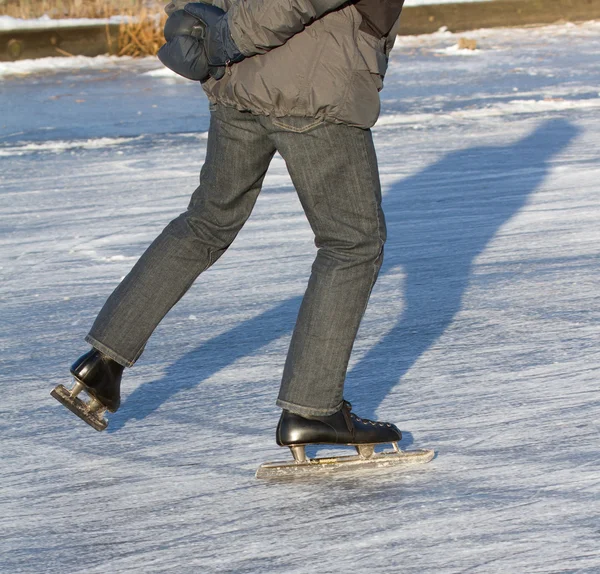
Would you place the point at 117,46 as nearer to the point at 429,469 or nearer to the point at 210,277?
the point at 210,277

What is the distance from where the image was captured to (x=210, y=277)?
502cm

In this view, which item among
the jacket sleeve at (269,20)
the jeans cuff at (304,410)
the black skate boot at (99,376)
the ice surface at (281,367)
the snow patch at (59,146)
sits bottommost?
the snow patch at (59,146)

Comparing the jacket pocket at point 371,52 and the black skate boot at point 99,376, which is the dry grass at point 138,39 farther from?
the jacket pocket at point 371,52

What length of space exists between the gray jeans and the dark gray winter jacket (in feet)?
0.17

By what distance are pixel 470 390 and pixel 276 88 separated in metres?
1.25

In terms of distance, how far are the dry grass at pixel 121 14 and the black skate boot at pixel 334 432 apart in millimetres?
12653

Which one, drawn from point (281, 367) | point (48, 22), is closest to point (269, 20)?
point (281, 367)

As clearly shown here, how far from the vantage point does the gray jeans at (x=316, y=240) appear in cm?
266

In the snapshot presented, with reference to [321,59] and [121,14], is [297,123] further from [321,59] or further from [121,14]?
[121,14]

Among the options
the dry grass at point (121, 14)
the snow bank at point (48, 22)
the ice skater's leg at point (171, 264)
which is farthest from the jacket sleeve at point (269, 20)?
the snow bank at point (48, 22)

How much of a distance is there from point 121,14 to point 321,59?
15.5 m

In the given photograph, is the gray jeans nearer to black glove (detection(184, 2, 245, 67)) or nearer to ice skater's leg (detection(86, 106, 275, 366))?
ice skater's leg (detection(86, 106, 275, 366))

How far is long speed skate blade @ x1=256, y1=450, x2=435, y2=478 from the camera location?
2.85 m

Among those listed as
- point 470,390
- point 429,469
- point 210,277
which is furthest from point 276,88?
point 210,277
